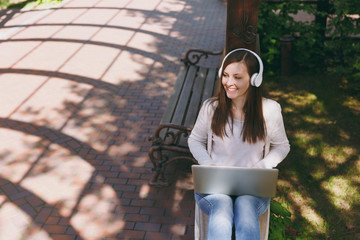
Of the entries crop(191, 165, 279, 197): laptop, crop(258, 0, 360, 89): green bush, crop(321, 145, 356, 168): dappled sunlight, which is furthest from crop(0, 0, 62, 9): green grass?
crop(191, 165, 279, 197): laptop

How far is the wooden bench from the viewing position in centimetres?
411

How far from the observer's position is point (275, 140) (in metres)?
2.82

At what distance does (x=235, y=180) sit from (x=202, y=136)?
56 centimetres

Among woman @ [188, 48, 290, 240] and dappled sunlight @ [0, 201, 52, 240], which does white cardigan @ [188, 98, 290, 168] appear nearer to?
woman @ [188, 48, 290, 240]

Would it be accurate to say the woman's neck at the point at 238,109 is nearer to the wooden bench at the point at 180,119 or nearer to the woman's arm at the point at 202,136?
the woman's arm at the point at 202,136

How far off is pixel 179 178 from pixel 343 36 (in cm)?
381

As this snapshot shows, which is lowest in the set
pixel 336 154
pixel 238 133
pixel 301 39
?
pixel 336 154

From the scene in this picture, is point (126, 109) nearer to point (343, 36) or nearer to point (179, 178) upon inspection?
point (179, 178)

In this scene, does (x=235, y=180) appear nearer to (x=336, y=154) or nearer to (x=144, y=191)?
(x=144, y=191)

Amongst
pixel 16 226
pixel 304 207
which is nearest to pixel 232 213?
pixel 304 207

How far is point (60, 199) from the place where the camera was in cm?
416

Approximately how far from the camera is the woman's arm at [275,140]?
9.02 feet

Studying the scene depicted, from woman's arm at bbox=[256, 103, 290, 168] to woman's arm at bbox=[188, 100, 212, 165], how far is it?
42 cm

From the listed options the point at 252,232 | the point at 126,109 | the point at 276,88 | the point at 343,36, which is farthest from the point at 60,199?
the point at 343,36
